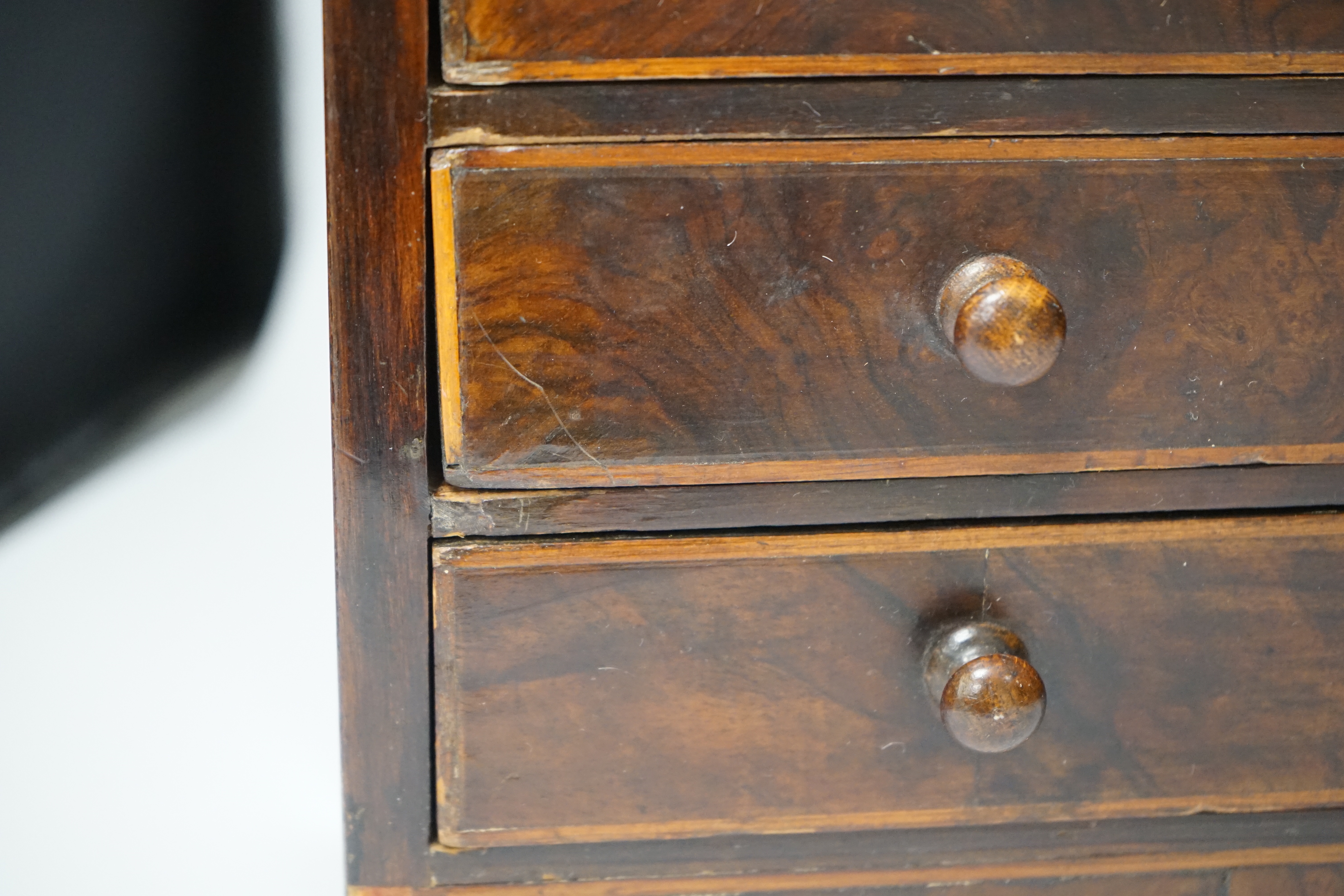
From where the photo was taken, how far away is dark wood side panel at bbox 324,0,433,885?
1.48 feet

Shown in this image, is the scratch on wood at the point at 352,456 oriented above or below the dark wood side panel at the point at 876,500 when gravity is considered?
above

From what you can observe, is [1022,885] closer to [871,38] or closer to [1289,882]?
[1289,882]

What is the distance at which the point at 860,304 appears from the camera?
1.59 ft

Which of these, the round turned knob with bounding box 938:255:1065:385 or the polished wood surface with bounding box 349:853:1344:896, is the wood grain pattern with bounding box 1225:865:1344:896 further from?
the round turned knob with bounding box 938:255:1065:385

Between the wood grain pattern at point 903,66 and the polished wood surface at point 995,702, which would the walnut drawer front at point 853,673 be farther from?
the wood grain pattern at point 903,66

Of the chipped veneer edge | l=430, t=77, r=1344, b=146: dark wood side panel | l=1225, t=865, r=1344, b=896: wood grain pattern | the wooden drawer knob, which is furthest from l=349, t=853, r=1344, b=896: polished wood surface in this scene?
l=430, t=77, r=1344, b=146: dark wood side panel

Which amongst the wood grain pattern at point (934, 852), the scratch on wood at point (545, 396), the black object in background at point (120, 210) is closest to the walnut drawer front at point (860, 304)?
the scratch on wood at point (545, 396)

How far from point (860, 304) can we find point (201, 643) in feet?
1.65

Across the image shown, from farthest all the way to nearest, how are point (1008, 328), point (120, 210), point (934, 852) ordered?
point (120, 210)
point (934, 852)
point (1008, 328)

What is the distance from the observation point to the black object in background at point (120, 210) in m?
0.66

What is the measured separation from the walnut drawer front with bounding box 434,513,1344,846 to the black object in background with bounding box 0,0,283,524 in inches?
13.6

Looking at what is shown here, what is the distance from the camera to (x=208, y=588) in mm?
806

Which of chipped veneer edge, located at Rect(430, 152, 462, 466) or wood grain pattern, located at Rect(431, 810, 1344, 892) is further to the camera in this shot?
wood grain pattern, located at Rect(431, 810, 1344, 892)

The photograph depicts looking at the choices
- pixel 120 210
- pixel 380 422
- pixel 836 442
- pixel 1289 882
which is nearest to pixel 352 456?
pixel 380 422
